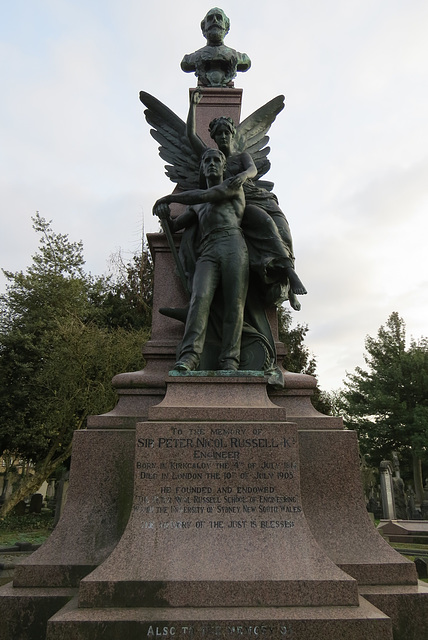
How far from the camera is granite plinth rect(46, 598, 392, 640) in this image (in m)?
3.09

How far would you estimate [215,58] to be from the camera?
7.68 m

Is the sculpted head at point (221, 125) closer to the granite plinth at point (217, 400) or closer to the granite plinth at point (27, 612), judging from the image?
the granite plinth at point (217, 400)

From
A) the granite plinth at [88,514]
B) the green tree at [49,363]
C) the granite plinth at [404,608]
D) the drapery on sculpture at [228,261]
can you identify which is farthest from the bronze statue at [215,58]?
the green tree at [49,363]

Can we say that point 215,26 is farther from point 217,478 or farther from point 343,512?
point 343,512

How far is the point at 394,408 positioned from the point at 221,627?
125ft

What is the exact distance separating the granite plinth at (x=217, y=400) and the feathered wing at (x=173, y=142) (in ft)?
10.2

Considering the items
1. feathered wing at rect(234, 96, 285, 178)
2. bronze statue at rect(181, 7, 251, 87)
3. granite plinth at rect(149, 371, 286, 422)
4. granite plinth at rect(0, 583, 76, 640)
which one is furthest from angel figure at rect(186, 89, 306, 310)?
granite plinth at rect(0, 583, 76, 640)

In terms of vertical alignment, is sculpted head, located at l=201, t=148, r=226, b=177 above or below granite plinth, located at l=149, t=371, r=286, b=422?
above

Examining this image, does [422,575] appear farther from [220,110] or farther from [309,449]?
[220,110]

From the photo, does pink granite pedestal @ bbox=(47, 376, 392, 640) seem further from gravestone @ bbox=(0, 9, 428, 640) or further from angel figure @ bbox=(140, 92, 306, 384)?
angel figure @ bbox=(140, 92, 306, 384)

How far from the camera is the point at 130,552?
12.0ft

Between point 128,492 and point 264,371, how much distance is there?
5.88ft

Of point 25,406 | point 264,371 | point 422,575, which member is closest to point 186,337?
point 264,371

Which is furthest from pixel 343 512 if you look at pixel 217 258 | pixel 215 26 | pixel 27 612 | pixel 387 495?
pixel 387 495
